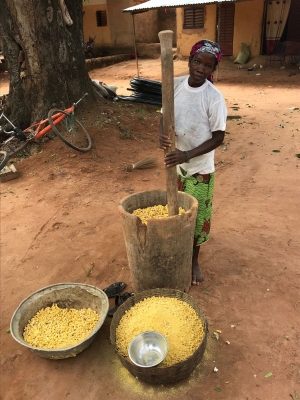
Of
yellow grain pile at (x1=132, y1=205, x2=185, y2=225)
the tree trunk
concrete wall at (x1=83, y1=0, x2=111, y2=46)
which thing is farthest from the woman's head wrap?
concrete wall at (x1=83, y1=0, x2=111, y2=46)

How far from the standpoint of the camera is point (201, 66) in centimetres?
202

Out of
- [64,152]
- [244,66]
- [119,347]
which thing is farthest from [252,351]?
[244,66]

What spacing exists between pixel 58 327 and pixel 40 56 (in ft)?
14.5

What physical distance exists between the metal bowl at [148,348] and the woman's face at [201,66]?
1.60 metres

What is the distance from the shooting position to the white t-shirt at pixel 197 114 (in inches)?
82.3

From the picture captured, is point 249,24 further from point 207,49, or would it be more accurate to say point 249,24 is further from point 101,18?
point 207,49

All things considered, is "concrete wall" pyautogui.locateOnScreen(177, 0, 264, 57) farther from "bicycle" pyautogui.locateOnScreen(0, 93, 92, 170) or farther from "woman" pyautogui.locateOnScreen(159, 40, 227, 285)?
"woman" pyautogui.locateOnScreen(159, 40, 227, 285)

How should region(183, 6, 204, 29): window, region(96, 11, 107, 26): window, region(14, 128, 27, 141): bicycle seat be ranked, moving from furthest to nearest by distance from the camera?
region(96, 11, 107, 26): window, region(183, 6, 204, 29): window, region(14, 128, 27, 141): bicycle seat

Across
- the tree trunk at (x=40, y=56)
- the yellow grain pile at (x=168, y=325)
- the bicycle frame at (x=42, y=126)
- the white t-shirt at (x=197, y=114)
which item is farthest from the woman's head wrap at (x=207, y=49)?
the tree trunk at (x=40, y=56)

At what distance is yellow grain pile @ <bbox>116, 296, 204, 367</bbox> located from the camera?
6.41ft

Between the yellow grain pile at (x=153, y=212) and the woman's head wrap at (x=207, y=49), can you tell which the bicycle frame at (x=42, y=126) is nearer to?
the yellow grain pile at (x=153, y=212)

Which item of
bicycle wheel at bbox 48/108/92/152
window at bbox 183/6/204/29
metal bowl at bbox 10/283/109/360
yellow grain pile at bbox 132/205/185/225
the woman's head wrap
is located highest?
window at bbox 183/6/204/29

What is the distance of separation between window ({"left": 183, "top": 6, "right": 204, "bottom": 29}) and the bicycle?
9821 millimetres

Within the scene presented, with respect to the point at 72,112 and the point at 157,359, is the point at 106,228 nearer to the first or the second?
the point at 157,359
